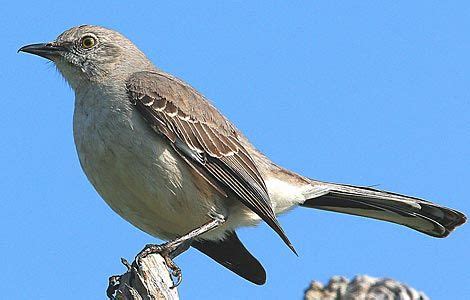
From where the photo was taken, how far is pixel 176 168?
767 centimetres

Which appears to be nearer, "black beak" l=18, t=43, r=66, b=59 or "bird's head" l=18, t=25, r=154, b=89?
"bird's head" l=18, t=25, r=154, b=89

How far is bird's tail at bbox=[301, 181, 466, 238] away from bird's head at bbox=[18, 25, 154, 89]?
234 cm

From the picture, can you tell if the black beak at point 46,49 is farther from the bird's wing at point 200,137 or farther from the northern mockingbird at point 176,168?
the bird's wing at point 200,137

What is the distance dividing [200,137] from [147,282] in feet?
7.95

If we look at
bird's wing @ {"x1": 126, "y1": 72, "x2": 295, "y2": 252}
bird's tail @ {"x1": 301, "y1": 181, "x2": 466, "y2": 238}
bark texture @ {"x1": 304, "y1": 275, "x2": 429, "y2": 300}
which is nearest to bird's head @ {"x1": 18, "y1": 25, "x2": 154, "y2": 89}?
bird's wing @ {"x1": 126, "y1": 72, "x2": 295, "y2": 252}

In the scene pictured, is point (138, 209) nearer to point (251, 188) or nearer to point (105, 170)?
point (105, 170)

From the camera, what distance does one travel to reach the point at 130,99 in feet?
25.9

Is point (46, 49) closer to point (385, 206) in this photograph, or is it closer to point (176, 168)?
point (176, 168)

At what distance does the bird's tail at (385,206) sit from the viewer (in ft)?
28.9

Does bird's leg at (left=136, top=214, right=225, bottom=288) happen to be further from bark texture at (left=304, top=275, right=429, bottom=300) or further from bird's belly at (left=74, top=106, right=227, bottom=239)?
bark texture at (left=304, top=275, right=429, bottom=300)

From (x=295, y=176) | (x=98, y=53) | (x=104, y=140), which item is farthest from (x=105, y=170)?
(x=295, y=176)

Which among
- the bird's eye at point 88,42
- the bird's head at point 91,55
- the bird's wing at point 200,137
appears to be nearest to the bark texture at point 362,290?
the bird's wing at point 200,137

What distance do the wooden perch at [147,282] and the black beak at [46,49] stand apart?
10.4 ft

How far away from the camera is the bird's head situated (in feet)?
28.0
